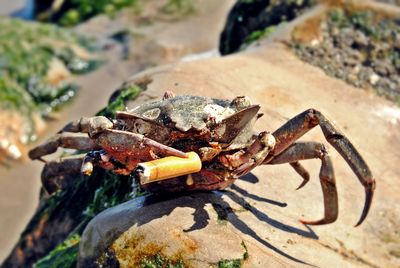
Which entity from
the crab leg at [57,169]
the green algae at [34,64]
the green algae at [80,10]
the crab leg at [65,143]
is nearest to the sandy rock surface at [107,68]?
the green algae at [34,64]

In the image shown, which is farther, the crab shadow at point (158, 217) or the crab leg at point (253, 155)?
the crab shadow at point (158, 217)

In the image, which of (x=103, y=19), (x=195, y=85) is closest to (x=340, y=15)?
(x=195, y=85)

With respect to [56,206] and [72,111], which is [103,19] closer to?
[72,111]

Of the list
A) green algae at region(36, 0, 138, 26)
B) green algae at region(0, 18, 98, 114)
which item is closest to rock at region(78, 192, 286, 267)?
green algae at region(0, 18, 98, 114)

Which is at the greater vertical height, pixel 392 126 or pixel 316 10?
pixel 316 10

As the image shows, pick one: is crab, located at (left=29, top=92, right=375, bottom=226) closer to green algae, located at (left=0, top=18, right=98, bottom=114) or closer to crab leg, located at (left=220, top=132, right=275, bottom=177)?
crab leg, located at (left=220, top=132, right=275, bottom=177)

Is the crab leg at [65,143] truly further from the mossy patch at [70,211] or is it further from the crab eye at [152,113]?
the mossy patch at [70,211]

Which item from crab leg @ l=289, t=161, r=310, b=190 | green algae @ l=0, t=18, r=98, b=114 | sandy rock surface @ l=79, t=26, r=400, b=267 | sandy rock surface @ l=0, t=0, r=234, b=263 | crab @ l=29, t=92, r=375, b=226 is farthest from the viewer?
green algae @ l=0, t=18, r=98, b=114

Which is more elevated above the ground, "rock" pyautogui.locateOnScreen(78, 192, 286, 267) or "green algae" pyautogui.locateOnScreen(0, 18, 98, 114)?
"rock" pyautogui.locateOnScreen(78, 192, 286, 267)
